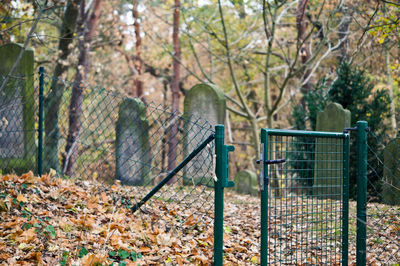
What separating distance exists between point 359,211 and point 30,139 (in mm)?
5176

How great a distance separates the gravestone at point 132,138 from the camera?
7.75 meters

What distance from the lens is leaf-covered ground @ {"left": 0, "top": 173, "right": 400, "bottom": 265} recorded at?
3.42 metres

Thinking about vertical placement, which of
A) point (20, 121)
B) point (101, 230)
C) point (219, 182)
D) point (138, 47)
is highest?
point (138, 47)

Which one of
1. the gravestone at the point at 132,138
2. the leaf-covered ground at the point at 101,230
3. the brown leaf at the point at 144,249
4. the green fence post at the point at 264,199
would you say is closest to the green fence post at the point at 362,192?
the leaf-covered ground at the point at 101,230

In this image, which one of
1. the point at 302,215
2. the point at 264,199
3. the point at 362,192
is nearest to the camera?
the point at 264,199

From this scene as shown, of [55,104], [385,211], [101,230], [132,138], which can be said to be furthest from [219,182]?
[55,104]

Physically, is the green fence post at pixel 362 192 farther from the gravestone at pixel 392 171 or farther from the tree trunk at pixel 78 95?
the tree trunk at pixel 78 95

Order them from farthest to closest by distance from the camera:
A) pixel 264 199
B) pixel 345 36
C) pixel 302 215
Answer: pixel 345 36 → pixel 302 215 → pixel 264 199

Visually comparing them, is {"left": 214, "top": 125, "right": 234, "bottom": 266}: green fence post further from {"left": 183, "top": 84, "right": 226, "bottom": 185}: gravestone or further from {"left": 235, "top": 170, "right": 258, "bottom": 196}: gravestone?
{"left": 235, "top": 170, "right": 258, "bottom": 196}: gravestone

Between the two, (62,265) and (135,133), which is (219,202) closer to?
(62,265)

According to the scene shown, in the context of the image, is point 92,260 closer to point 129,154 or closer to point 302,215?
point 302,215

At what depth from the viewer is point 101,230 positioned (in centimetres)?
386

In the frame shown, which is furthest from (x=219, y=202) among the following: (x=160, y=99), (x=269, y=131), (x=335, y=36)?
(x=160, y=99)

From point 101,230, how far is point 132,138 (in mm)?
4137
